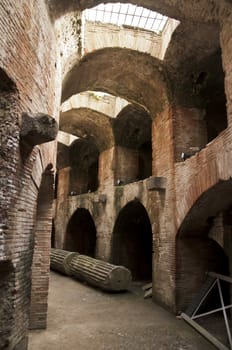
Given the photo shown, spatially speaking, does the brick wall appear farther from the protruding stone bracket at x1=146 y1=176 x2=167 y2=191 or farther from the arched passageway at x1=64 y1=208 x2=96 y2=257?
the arched passageway at x1=64 y1=208 x2=96 y2=257

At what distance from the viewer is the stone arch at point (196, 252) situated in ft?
21.1

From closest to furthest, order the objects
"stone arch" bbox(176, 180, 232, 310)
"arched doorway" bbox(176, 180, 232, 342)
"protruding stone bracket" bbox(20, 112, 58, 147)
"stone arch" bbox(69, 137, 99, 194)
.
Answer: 1. "protruding stone bracket" bbox(20, 112, 58, 147)
2. "arched doorway" bbox(176, 180, 232, 342)
3. "stone arch" bbox(176, 180, 232, 310)
4. "stone arch" bbox(69, 137, 99, 194)

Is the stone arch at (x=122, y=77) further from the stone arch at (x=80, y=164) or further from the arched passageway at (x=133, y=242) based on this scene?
the stone arch at (x=80, y=164)

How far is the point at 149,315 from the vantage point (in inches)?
260

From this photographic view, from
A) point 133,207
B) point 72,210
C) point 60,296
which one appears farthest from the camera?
point 72,210

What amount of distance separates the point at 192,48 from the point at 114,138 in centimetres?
491

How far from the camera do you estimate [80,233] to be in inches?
586

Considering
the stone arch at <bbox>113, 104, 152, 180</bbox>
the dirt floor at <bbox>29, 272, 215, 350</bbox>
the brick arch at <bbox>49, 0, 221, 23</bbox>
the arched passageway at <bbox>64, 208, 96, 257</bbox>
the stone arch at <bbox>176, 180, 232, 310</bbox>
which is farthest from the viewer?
the arched passageway at <bbox>64, 208, 96, 257</bbox>

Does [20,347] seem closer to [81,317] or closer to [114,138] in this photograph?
[81,317]

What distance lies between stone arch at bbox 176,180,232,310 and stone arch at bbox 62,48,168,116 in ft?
10.2

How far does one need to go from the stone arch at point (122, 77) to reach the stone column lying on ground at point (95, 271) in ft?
15.6

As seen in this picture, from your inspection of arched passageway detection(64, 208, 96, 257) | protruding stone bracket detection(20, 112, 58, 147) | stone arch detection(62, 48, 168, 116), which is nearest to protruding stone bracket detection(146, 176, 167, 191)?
stone arch detection(62, 48, 168, 116)

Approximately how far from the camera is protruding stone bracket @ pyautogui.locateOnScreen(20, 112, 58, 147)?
322cm

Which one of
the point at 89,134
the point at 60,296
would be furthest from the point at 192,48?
the point at 60,296
